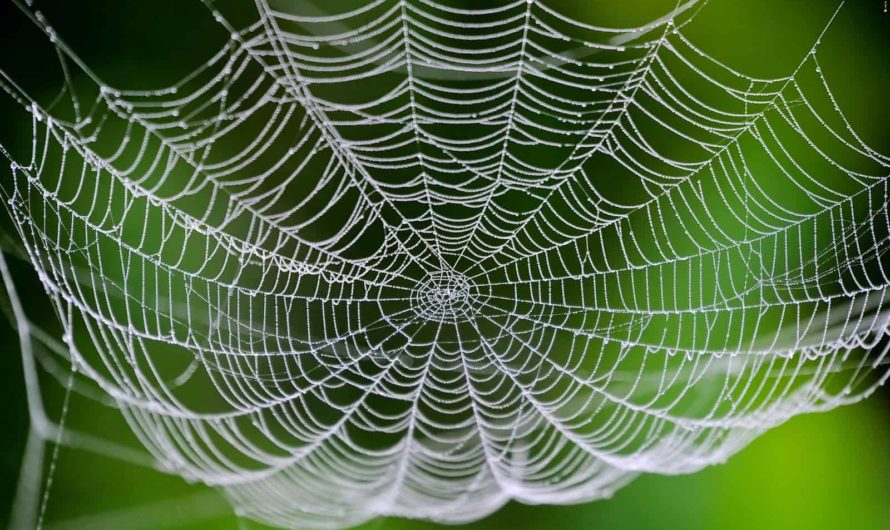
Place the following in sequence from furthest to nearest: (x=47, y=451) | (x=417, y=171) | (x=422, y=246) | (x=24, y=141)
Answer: (x=422, y=246)
(x=417, y=171)
(x=47, y=451)
(x=24, y=141)

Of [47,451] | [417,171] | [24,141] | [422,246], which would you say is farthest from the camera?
[422,246]

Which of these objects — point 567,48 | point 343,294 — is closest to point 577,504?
point 343,294

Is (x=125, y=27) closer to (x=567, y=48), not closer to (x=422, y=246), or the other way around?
(x=422, y=246)

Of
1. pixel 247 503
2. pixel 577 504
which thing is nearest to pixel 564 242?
pixel 577 504

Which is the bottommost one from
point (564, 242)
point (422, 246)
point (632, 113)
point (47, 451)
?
point (47, 451)

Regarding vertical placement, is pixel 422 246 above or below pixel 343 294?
above

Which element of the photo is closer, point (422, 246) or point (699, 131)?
point (699, 131)
